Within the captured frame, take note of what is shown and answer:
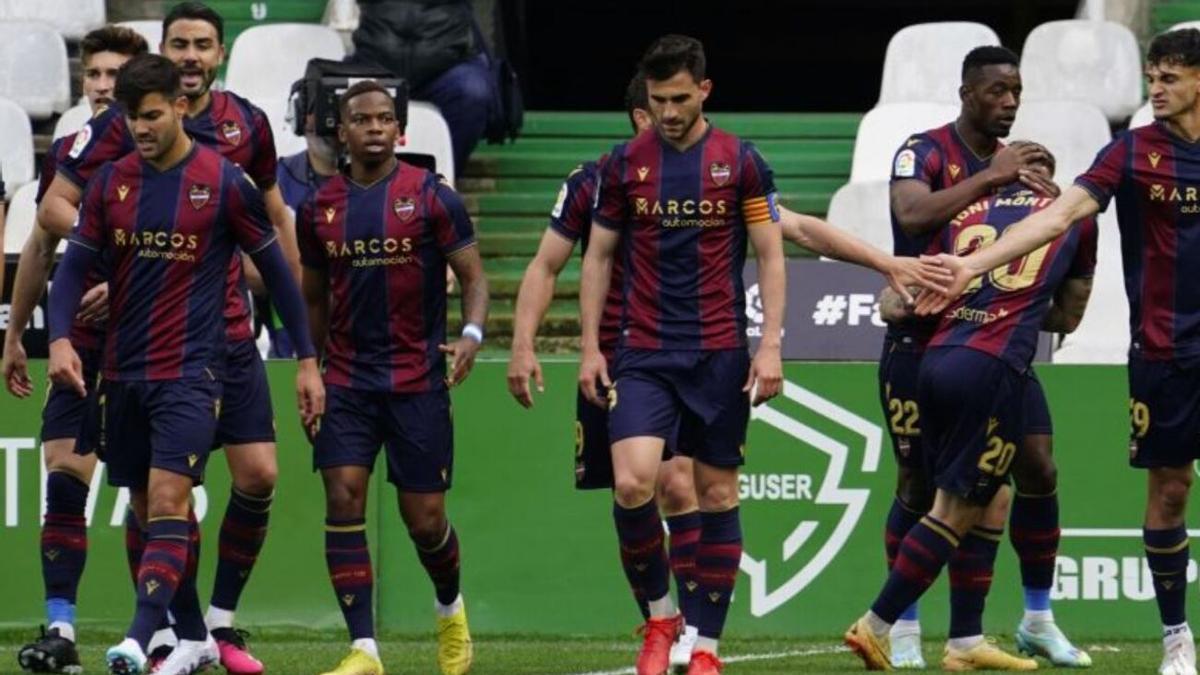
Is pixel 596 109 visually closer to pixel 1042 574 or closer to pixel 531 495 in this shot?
pixel 531 495

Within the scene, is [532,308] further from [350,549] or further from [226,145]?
[226,145]

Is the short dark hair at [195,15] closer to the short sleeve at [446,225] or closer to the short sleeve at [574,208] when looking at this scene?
the short sleeve at [446,225]

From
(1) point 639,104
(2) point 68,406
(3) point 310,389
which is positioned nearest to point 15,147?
(2) point 68,406

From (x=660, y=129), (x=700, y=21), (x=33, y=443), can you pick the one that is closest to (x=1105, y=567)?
(x=660, y=129)

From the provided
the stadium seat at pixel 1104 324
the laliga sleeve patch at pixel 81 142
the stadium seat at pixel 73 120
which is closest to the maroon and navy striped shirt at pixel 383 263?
the laliga sleeve patch at pixel 81 142

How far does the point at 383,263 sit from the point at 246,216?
0.55 metres

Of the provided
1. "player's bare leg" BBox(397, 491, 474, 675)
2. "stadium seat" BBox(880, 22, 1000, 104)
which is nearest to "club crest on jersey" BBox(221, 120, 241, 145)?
"player's bare leg" BBox(397, 491, 474, 675)

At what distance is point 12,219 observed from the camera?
46.8 feet

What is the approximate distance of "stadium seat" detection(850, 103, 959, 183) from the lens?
48.9 feet

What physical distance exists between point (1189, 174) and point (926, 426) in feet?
4.01

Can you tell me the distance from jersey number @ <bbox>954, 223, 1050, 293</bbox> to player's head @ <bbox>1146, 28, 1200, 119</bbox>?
2.12ft

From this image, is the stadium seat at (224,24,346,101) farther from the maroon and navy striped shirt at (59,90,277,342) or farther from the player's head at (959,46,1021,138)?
the player's head at (959,46,1021,138)

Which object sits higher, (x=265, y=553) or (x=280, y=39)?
(x=280, y=39)

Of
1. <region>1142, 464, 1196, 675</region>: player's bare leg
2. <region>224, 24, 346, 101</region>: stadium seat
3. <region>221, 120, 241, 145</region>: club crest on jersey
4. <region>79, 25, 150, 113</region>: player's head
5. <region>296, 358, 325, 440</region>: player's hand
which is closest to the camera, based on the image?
<region>296, 358, 325, 440</region>: player's hand
